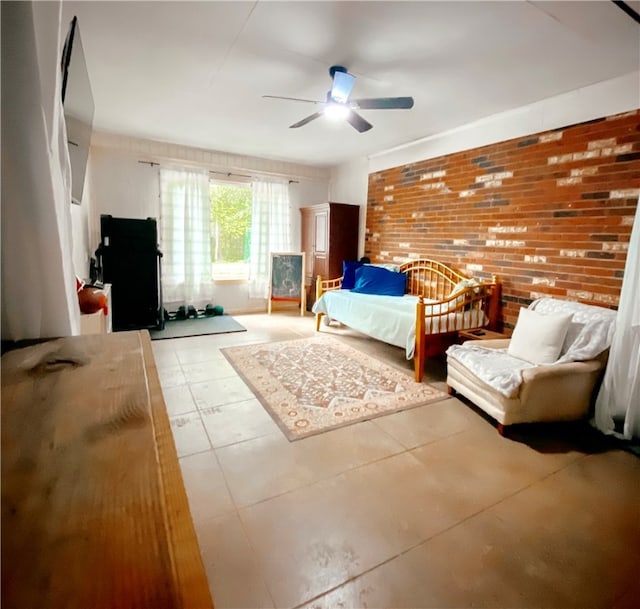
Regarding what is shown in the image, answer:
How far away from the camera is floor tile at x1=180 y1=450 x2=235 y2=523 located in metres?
1.56

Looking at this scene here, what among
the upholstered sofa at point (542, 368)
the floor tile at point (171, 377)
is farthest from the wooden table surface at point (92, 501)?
the floor tile at point (171, 377)

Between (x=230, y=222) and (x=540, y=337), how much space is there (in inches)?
177

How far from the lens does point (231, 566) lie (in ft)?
4.28

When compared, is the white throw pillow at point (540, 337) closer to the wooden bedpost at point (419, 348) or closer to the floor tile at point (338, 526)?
the wooden bedpost at point (419, 348)

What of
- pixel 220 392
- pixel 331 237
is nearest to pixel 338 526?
pixel 220 392

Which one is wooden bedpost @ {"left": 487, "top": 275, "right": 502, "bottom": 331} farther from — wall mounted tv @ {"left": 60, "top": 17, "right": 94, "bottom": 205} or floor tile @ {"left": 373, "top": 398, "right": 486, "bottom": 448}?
wall mounted tv @ {"left": 60, "top": 17, "right": 94, "bottom": 205}

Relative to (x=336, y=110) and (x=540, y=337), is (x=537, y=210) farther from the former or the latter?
(x=336, y=110)

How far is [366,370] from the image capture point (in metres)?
3.23

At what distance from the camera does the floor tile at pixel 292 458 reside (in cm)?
173

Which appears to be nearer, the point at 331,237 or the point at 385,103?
the point at 385,103

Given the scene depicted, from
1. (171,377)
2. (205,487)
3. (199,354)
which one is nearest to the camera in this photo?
(205,487)

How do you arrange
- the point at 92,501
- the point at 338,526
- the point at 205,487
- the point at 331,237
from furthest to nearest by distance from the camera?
1. the point at 331,237
2. the point at 205,487
3. the point at 338,526
4. the point at 92,501

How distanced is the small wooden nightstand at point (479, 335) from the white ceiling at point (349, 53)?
204 centimetres


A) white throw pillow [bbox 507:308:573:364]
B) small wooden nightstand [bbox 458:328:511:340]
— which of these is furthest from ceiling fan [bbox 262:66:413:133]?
small wooden nightstand [bbox 458:328:511:340]
